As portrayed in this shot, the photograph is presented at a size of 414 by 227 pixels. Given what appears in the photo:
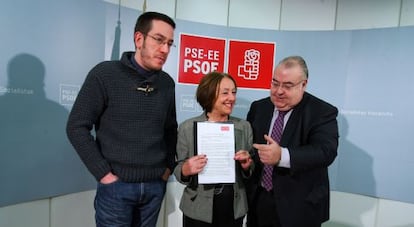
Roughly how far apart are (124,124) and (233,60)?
1.62m

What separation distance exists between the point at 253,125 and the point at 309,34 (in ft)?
4.89

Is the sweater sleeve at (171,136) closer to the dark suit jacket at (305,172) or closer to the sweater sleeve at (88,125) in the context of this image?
the sweater sleeve at (88,125)

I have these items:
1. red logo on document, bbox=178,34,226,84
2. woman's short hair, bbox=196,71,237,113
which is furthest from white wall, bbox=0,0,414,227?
woman's short hair, bbox=196,71,237,113

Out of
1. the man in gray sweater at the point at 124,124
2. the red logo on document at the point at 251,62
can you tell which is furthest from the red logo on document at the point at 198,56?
the man in gray sweater at the point at 124,124

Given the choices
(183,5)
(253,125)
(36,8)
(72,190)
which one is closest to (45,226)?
(72,190)

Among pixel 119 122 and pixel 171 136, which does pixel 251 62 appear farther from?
pixel 119 122

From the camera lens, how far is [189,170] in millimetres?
1546

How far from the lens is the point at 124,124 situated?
1481mm

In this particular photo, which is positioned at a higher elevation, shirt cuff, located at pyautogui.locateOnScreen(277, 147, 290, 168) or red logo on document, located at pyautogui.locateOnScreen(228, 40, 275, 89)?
red logo on document, located at pyautogui.locateOnScreen(228, 40, 275, 89)

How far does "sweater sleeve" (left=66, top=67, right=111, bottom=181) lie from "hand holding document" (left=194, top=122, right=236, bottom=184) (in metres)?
0.49

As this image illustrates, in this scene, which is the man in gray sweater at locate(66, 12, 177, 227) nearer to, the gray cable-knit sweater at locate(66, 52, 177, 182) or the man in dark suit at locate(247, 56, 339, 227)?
the gray cable-knit sweater at locate(66, 52, 177, 182)

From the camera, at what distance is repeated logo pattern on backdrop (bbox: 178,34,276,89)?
2.76m

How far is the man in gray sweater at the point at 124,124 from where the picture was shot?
4.73ft

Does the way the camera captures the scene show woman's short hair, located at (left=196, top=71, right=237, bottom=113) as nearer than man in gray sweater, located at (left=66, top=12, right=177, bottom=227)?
No
